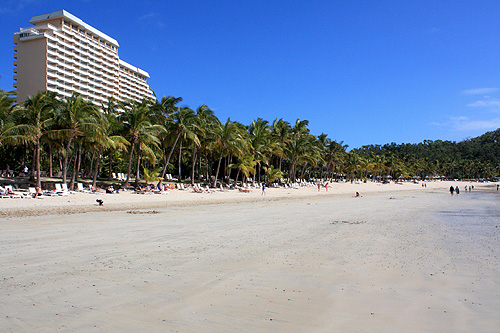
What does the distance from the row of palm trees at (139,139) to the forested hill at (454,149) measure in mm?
101386

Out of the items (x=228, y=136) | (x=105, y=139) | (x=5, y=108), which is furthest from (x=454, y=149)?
(x=5, y=108)

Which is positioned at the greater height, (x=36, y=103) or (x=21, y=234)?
(x=36, y=103)

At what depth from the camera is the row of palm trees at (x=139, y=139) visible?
25219 millimetres

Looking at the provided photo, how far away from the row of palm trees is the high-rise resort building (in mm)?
44892

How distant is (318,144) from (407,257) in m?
57.9

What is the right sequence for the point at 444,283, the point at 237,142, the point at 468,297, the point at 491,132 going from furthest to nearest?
the point at 491,132 < the point at 237,142 < the point at 444,283 < the point at 468,297

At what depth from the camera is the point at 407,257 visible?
739 cm

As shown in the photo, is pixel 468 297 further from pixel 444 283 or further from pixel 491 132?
pixel 491 132

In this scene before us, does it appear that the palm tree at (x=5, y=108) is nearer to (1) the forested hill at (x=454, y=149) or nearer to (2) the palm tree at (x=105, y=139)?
(2) the palm tree at (x=105, y=139)

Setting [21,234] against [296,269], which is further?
[21,234]

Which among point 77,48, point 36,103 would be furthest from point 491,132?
point 36,103

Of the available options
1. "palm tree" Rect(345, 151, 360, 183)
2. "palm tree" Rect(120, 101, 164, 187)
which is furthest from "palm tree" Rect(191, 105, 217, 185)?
"palm tree" Rect(345, 151, 360, 183)

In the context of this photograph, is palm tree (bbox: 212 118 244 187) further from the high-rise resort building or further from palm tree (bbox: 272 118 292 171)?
the high-rise resort building

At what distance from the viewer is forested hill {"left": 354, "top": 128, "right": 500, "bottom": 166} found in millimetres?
150875
